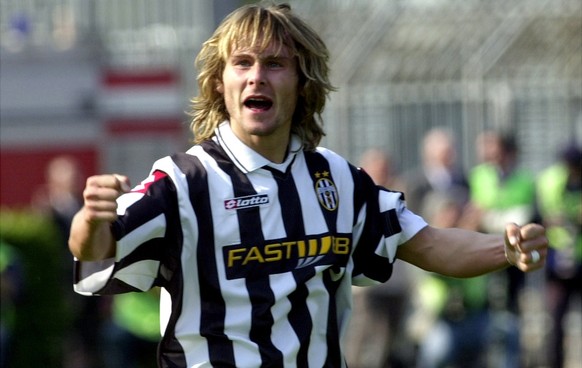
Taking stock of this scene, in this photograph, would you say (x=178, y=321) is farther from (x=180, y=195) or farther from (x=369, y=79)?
(x=369, y=79)

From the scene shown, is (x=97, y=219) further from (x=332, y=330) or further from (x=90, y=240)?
(x=332, y=330)

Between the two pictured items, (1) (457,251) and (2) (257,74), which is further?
(1) (457,251)

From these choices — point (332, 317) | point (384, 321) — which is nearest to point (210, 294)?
point (332, 317)

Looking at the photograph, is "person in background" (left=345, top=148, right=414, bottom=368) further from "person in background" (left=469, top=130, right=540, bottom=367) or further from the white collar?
the white collar

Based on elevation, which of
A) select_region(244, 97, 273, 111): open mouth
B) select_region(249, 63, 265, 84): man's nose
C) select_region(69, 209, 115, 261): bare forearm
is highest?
select_region(249, 63, 265, 84): man's nose

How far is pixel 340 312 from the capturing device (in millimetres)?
5312

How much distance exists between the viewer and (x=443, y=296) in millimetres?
11977

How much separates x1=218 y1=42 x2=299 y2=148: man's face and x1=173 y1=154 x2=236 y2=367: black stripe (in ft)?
1.01

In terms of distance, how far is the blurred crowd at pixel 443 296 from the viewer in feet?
39.6

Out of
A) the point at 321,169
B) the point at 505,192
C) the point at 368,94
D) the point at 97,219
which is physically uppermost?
the point at 368,94

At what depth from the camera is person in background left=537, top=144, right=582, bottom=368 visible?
1259 centimetres

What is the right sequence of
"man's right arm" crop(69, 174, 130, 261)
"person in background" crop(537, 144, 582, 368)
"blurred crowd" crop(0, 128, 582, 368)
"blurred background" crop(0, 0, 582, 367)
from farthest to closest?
1. "blurred background" crop(0, 0, 582, 367)
2. "person in background" crop(537, 144, 582, 368)
3. "blurred crowd" crop(0, 128, 582, 368)
4. "man's right arm" crop(69, 174, 130, 261)

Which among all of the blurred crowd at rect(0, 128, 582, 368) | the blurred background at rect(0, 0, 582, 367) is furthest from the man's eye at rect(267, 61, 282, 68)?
the blurred background at rect(0, 0, 582, 367)

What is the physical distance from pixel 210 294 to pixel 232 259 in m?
0.13
